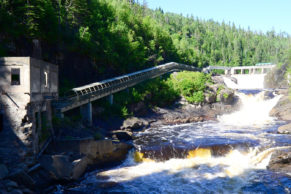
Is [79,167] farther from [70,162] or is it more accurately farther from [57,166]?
[57,166]

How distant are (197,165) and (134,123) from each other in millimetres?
13717

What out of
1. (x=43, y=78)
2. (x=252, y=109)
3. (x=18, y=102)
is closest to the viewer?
(x=18, y=102)

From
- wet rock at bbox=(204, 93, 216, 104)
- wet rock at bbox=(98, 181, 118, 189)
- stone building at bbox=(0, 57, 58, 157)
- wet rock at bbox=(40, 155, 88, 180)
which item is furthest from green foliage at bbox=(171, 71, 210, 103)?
stone building at bbox=(0, 57, 58, 157)

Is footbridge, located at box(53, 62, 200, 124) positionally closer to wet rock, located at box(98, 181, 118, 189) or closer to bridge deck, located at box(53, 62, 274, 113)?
bridge deck, located at box(53, 62, 274, 113)

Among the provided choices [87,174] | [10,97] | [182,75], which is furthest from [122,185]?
[182,75]

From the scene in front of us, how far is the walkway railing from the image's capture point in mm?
23805

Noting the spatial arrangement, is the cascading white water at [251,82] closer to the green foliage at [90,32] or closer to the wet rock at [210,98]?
the green foliage at [90,32]

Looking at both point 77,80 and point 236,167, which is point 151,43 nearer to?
point 77,80

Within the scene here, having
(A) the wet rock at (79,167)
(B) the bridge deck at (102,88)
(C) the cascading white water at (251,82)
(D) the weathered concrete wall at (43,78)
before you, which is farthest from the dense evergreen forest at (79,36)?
(C) the cascading white water at (251,82)

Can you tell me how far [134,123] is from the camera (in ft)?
106

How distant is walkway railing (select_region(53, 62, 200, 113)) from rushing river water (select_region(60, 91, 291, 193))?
736 cm

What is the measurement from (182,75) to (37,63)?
115 ft

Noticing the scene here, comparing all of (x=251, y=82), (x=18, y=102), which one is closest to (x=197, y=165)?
(x=18, y=102)

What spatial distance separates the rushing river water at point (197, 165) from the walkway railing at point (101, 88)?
290 inches
